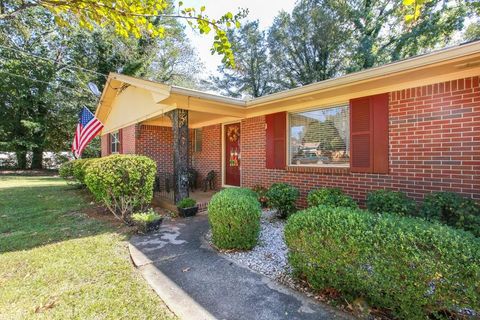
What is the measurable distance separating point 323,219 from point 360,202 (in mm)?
2824

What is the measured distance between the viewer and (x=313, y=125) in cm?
562

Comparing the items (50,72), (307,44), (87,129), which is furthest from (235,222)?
(50,72)

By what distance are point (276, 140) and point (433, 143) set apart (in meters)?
3.21

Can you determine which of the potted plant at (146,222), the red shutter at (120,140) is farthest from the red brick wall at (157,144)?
the potted plant at (146,222)

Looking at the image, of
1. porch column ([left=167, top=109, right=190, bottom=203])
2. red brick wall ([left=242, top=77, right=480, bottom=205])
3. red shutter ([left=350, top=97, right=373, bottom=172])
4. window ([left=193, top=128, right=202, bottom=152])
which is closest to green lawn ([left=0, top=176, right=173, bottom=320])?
porch column ([left=167, top=109, right=190, bottom=203])

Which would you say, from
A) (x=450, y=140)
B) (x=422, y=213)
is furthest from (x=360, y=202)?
(x=450, y=140)

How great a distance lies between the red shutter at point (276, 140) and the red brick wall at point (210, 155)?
2526mm

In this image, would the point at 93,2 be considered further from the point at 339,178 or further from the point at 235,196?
the point at 339,178

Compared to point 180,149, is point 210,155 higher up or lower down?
lower down

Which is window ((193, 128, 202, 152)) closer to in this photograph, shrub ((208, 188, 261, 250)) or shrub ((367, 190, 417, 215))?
shrub ((208, 188, 261, 250))

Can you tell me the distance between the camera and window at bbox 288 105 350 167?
507 cm

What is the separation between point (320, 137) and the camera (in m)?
5.48

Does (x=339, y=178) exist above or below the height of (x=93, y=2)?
below

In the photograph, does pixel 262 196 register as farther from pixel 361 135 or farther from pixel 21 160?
pixel 21 160
